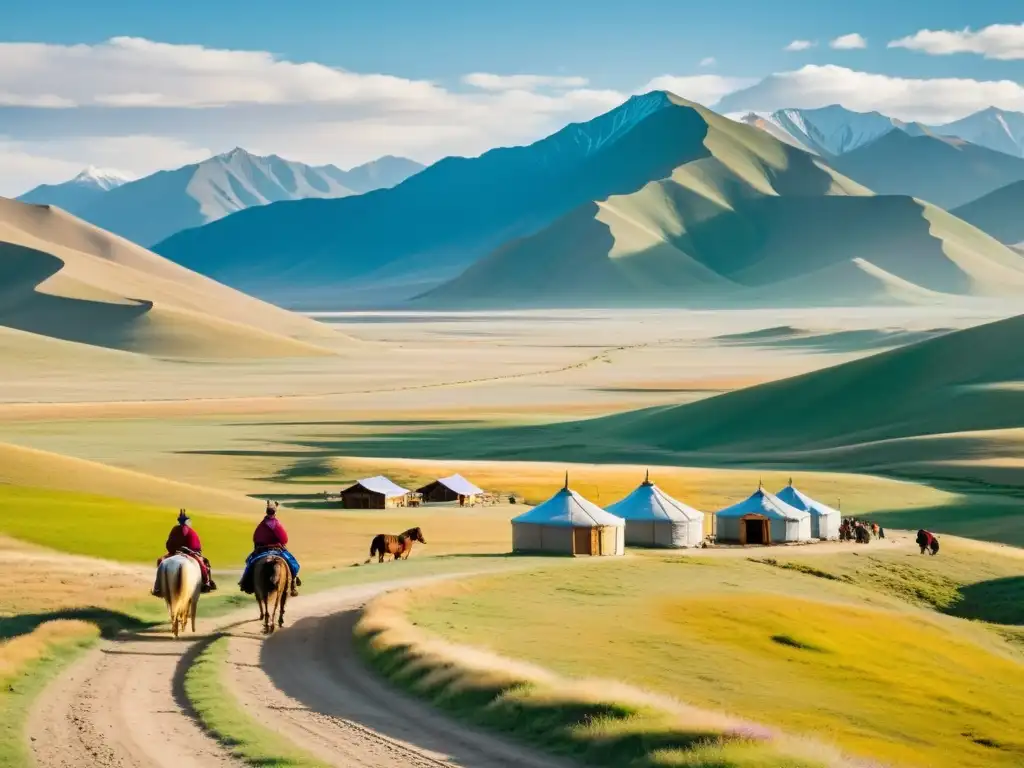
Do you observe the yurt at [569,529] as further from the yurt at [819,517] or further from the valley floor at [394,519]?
the yurt at [819,517]

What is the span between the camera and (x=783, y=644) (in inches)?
1371

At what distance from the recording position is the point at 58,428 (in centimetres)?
12412

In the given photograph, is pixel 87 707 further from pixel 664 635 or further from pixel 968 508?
pixel 968 508

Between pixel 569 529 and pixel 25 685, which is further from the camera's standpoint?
pixel 569 529

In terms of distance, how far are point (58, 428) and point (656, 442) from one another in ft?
151

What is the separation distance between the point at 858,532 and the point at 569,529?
15.8 metres

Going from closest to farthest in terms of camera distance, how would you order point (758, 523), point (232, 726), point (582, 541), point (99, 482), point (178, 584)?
point (232, 726)
point (178, 584)
point (582, 541)
point (758, 523)
point (99, 482)

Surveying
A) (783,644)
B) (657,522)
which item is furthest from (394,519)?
(783,644)

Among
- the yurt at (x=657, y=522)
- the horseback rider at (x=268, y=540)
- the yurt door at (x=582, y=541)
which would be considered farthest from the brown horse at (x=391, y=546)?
the horseback rider at (x=268, y=540)

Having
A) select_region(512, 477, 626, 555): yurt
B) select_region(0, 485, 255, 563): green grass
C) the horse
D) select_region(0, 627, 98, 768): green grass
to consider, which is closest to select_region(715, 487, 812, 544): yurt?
the horse

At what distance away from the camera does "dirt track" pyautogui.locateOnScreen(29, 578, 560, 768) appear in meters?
19.9

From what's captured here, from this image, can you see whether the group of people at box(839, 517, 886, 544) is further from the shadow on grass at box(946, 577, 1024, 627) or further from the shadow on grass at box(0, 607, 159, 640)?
the shadow on grass at box(0, 607, 159, 640)

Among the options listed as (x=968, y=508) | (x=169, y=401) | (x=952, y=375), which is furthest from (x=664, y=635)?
(x=169, y=401)

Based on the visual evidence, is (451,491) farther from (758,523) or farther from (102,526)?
(102,526)
